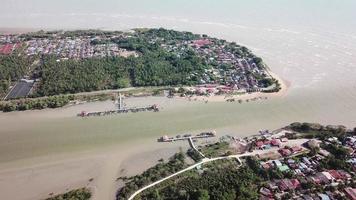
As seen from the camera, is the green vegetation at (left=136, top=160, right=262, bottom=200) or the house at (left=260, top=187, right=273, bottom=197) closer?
the green vegetation at (left=136, top=160, right=262, bottom=200)

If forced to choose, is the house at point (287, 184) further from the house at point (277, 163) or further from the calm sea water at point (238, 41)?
the calm sea water at point (238, 41)

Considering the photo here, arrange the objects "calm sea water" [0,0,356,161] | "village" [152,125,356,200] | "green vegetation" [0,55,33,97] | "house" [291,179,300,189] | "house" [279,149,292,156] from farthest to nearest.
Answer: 1. "green vegetation" [0,55,33,97]
2. "calm sea water" [0,0,356,161]
3. "house" [279,149,292,156]
4. "house" [291,179,300,189]
5. "village" [152,125,356,200]

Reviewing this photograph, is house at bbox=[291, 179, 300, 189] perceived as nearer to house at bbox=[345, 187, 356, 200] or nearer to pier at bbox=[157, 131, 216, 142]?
house at bbox=[345, 187, 356, 200]

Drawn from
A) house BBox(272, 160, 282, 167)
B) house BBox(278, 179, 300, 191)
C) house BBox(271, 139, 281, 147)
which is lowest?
house BBox(278, 179, 300, 191)

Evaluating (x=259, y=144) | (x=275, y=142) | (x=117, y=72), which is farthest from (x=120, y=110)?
(x=275, y=142)

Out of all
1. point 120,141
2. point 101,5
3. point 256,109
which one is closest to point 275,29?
point 256,109

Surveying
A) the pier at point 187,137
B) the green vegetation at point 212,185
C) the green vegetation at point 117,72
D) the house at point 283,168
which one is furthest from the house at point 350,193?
the green vegetation at point 117,72

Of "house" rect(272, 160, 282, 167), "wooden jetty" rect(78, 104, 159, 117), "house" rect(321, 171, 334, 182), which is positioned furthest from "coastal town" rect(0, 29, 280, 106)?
"house" rect(321, 171, 334, 182)

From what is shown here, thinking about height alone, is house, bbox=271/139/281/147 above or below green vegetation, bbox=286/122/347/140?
below
